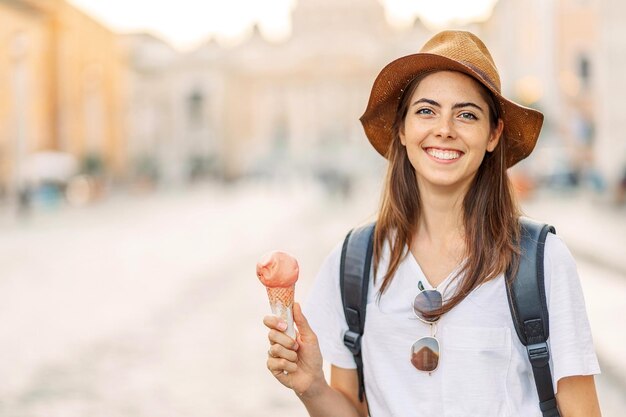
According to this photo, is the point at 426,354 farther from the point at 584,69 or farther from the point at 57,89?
the point at 584,69

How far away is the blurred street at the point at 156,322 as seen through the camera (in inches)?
186

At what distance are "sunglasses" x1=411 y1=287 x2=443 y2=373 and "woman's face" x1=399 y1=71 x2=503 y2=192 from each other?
267 millimetres

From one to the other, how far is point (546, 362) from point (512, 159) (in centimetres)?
55

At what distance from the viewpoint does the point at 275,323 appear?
163 cm

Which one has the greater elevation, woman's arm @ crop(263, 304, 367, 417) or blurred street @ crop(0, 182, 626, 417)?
woman's arm @ crop(263, 304, 367, 417)

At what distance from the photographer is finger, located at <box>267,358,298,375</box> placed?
1.67 m

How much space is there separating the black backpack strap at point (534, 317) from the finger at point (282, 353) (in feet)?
1.45

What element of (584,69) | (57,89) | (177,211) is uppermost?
(584,69)

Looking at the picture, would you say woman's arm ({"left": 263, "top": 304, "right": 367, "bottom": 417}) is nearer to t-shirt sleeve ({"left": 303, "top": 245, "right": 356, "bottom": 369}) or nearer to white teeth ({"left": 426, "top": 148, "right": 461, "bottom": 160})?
t-shirt sleeve ({"left": 303, "top": 245, "right": 356, "bottom": 369})

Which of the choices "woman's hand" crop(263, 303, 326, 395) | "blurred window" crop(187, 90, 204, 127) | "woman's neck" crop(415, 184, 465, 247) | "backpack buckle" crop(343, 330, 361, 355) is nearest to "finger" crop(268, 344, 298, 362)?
"woman's hand" crop(263, 303, 326, 395)

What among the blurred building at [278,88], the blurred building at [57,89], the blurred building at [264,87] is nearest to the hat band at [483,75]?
the blurred building at [264,87]

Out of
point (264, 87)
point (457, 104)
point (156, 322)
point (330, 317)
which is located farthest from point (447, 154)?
point (264, 87)

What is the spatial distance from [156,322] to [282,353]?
18.7 ft

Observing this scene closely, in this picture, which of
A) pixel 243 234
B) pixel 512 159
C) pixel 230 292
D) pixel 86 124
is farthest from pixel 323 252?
pixel 86 124
